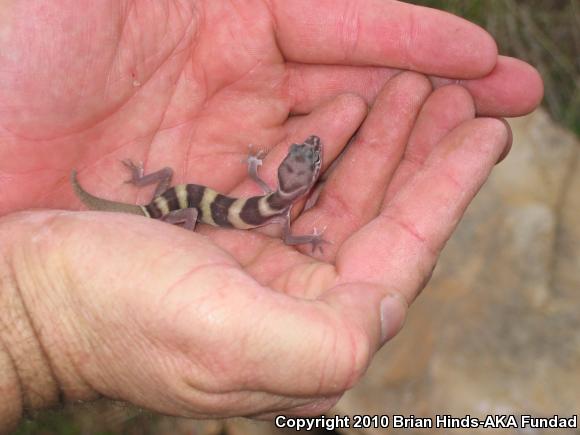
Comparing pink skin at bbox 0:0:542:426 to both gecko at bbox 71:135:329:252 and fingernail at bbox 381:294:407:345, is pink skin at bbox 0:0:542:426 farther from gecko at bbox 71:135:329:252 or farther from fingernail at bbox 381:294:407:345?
gecko at bbox 71:135:329:252

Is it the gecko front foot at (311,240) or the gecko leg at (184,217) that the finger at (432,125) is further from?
the gecko leg at (184,217)

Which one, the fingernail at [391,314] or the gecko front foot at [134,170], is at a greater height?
the gecko front foot at [134,170]

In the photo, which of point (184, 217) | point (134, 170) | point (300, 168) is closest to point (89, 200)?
point (134, 170)

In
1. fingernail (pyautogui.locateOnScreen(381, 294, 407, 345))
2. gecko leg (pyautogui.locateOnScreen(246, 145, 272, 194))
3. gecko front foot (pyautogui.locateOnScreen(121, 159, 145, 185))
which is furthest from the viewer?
gecko leg (pyautogui.locateOnScreen(246, 145, 272, 194))

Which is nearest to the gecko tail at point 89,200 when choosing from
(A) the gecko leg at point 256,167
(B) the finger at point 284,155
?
(B) the finger at point 284,155

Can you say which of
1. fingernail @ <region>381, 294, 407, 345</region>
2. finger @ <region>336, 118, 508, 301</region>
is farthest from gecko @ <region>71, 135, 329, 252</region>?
fingernail @ <region>381, 294, 407, 345</region>

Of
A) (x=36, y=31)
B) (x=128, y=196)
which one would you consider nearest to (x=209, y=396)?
(x=128, y=196)

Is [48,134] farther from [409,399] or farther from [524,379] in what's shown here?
[524,379]

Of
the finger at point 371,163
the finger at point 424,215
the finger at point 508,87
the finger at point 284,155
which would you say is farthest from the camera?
the finger at point 508,87
